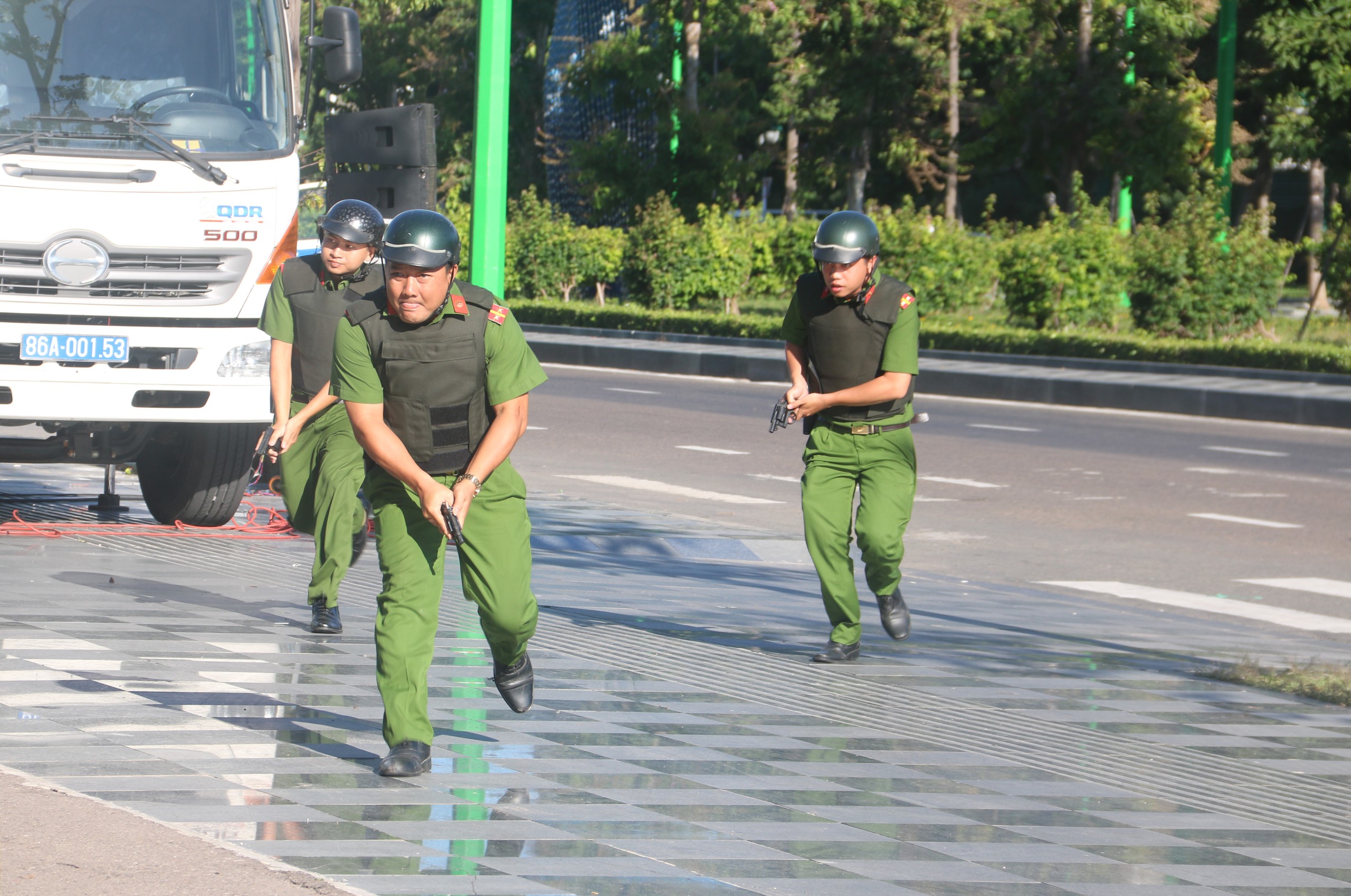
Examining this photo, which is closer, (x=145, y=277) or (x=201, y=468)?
(x=145, y=277)

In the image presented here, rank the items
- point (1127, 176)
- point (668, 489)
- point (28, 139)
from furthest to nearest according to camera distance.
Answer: point (1127, 176), point (668, 489), point (28, 139)

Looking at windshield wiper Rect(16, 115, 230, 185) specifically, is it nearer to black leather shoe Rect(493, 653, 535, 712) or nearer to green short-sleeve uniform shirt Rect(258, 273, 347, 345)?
green short-sleeve uniform shirt Rect(258, 273, 347, 345)

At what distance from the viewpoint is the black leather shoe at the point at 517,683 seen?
5355 millimetres

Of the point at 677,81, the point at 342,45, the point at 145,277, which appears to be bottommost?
the point at 145,277

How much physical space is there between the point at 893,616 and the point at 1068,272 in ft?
60.2

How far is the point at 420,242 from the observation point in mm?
4824

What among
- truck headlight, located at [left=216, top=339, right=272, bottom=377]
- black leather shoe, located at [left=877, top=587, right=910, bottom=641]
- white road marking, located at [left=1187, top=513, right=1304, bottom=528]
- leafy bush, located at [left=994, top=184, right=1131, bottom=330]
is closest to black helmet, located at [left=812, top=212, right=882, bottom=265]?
black leather shoe, located at [left=877, top=587, right=910, bottom=641]

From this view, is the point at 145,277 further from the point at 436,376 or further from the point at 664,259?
the point at 664,259

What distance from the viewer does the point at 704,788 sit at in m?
4.83

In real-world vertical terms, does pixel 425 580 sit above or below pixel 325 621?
above

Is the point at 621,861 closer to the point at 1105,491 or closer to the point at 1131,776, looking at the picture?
the point at 1131,776

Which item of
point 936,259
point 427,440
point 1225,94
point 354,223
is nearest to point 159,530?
point 354,223

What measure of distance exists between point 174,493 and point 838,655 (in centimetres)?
433

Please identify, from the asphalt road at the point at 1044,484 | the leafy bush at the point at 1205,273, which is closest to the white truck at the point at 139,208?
the asphalt road at the point at 1044,484
